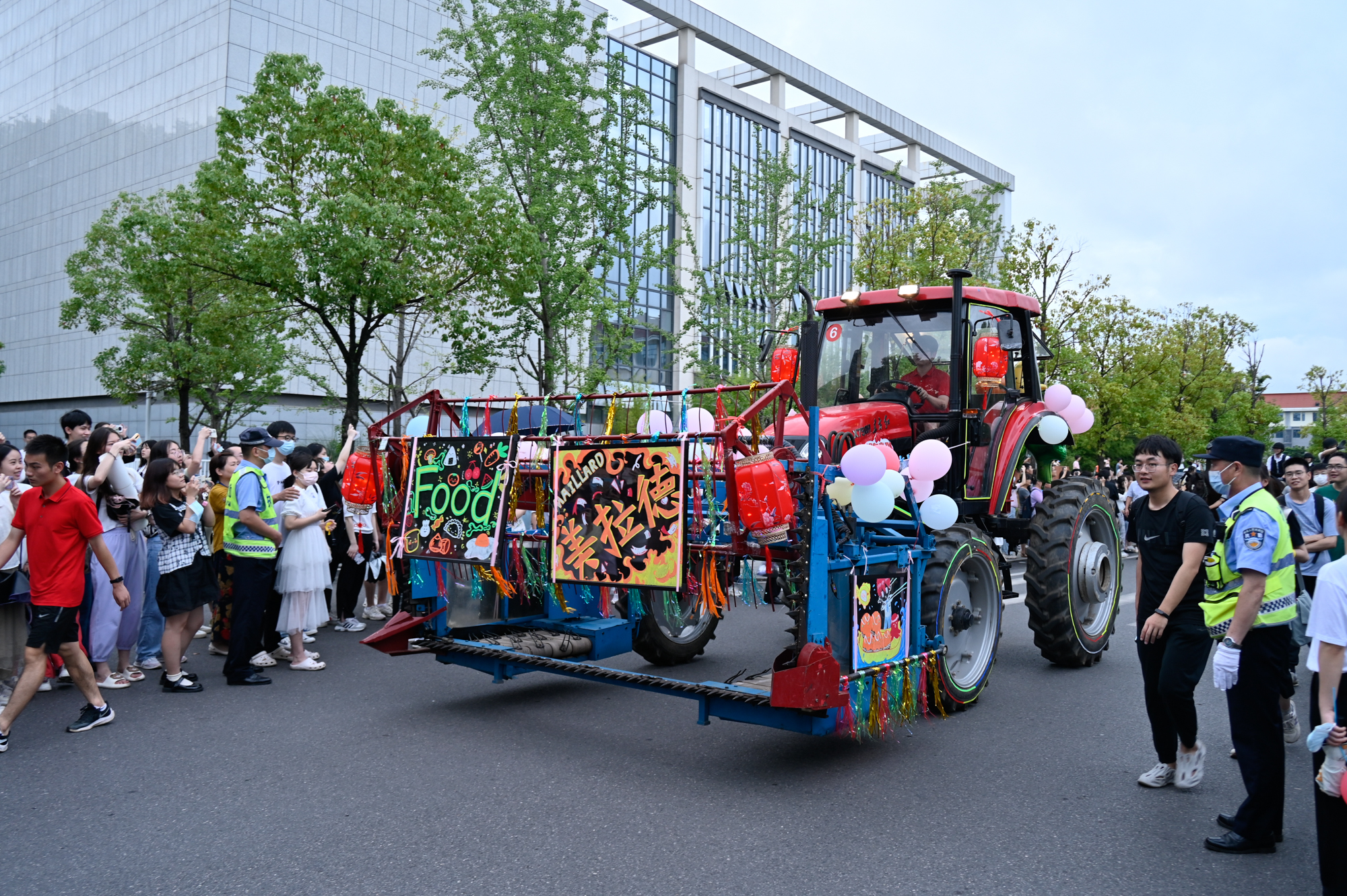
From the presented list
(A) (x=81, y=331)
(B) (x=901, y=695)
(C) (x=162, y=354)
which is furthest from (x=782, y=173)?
(A) (x=81, y=331)

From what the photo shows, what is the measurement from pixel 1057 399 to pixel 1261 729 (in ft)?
17.3

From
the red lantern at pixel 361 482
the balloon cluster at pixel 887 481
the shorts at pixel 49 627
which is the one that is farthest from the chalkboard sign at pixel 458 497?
the balloon cluster at pixel 887 481

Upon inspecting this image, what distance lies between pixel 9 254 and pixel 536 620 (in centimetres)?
4814

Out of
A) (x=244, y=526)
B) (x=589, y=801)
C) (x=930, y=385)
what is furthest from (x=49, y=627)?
(x=930, y=385)

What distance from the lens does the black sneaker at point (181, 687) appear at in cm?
731

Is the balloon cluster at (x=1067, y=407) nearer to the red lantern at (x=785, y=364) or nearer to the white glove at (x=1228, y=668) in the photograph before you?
the red lantern at (x=785, y=364)

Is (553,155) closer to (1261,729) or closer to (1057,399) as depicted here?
(1057,399)

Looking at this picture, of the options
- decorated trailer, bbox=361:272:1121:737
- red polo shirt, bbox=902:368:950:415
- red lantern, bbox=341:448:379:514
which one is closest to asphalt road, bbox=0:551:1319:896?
decorated trailer, bbox=361:272:1121:737

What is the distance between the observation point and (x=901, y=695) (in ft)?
18.9

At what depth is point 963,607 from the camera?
21.8 feet

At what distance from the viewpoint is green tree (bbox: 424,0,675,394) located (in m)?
17.7

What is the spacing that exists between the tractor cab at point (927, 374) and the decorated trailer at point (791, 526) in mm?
20

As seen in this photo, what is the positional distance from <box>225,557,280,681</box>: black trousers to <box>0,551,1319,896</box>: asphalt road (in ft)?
0.69

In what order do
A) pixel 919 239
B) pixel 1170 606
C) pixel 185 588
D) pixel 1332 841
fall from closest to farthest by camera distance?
pixel 1332 841
pixel 1170 606
pixel 185 588
pixel 919 239
